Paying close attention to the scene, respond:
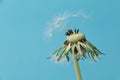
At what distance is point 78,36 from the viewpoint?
14.8 meters

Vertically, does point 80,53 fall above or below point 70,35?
below

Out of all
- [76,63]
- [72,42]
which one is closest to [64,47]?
[72,42]

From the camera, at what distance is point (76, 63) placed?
1198 centimetres

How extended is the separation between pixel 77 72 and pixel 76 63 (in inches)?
21.5

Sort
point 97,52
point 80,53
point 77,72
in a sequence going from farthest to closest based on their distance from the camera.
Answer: point 97,52 < point 80,53 < point 77,72

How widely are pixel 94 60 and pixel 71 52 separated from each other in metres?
1.29

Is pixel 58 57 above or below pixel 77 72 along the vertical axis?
above

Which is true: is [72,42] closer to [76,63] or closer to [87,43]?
[87,43]

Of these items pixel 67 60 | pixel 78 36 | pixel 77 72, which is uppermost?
pixel 78 36

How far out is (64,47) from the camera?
1495cm

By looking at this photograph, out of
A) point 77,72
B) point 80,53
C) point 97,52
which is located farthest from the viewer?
point 97,52

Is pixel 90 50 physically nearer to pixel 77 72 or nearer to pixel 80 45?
pixel 80 45

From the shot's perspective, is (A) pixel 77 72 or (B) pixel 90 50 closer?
(A) pixel 77 72

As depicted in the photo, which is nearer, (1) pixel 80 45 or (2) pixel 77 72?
(2) pixel 77 72
